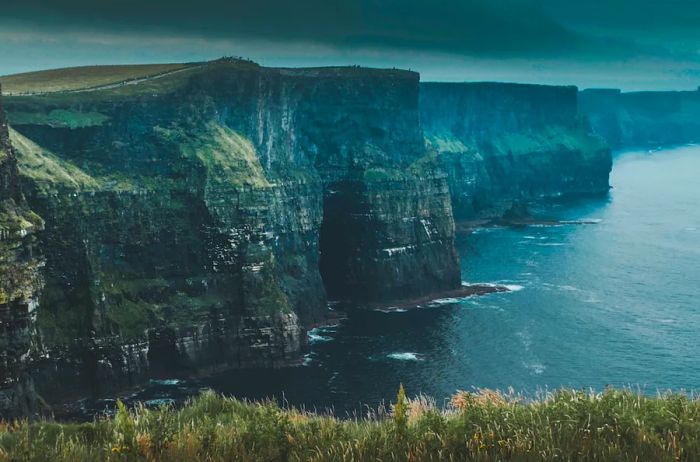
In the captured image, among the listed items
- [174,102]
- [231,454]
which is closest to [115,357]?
[174,102]

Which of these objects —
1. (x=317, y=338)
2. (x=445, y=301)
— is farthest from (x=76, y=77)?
(x=445, y=301)

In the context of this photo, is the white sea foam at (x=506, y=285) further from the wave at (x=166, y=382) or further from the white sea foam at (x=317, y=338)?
the wave at (x=166, y=382)

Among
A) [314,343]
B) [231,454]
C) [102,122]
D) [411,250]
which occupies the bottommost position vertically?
[314,343]

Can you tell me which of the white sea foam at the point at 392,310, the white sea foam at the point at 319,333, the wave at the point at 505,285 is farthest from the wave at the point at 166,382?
the wave at the point at 505,285

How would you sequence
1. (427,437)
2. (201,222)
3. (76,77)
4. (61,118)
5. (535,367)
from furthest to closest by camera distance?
(76,77)
(201,222)
(61,118)
(535,367)
(427,437)

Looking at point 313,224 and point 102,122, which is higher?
point 102,122

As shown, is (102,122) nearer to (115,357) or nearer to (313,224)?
(115,357)

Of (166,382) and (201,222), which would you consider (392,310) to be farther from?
(166,382)
